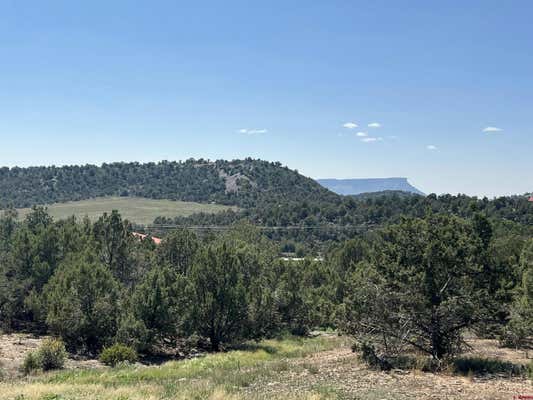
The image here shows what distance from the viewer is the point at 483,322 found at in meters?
24.2

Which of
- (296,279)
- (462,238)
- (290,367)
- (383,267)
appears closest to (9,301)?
(296,279)

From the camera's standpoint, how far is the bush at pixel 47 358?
27147 mm

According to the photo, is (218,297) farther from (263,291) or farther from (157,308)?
(263,291)

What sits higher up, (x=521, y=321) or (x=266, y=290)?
(x=521, y=321)

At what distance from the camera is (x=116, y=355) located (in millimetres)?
31172

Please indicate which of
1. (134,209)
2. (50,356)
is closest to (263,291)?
(50,356)

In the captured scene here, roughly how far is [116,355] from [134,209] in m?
154

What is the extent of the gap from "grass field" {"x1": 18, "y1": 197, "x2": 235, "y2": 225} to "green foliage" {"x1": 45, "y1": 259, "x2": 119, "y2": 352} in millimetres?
116259

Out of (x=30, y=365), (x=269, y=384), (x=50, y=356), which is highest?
(x=269, y=384)

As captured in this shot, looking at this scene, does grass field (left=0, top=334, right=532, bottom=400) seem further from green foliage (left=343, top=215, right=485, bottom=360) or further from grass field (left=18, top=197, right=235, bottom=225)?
grass field (left=18, top=197, right=235, bottom=225)

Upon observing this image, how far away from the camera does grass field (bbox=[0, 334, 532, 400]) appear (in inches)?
672

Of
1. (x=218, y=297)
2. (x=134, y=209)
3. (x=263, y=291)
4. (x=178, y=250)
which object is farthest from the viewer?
(x=134, y=209)

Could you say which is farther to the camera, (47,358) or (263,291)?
(263,291)

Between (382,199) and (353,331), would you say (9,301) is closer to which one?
(353,331)
